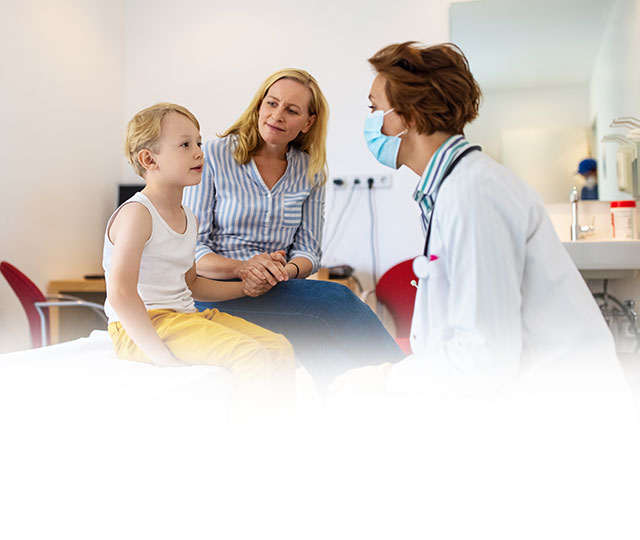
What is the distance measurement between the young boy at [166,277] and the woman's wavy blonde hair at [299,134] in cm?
32

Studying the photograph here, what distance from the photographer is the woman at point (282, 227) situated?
1.40m

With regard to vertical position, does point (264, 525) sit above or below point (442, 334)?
below

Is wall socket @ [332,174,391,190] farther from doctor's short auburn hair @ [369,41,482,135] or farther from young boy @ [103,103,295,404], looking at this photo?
doctor's short auburn hair @ [369,41,482,135]

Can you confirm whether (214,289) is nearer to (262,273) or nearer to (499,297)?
(262,273)

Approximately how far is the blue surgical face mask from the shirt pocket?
0.66 meters

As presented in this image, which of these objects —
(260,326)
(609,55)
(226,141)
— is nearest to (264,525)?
(260,326)

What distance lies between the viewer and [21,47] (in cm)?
299

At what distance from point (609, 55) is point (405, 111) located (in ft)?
8.59

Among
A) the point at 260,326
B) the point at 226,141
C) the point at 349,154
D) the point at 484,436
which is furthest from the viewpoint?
the point at 349,154

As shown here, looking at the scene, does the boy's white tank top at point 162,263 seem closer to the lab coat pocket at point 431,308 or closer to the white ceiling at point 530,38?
the lab coat pocket at point 431,308

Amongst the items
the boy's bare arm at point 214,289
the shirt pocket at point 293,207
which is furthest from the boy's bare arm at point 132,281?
the shirt pocket at point 293,207

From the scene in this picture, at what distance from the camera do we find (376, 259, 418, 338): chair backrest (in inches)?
113

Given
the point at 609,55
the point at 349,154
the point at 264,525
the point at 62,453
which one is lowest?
the point at 264,525

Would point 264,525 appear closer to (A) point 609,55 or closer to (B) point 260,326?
(B) point 260,326
